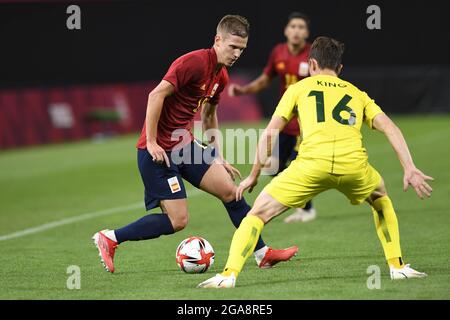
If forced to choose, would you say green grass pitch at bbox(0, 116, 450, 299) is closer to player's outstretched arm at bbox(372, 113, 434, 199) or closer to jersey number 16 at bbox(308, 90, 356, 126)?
player's outstretched arm at bbox(372, 113, 434, 199)

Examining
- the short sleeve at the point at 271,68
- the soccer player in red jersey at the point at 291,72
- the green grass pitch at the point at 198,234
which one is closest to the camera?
the green grass pitch at the point at 198,234

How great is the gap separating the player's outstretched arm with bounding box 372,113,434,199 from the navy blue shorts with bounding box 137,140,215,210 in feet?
5.69

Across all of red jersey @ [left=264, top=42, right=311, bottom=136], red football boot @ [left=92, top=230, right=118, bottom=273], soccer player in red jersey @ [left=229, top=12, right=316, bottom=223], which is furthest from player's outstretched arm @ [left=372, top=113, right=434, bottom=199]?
red jersey @ [left=264, top=42, right=311, bottom=136]

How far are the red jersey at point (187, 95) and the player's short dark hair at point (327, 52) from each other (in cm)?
108

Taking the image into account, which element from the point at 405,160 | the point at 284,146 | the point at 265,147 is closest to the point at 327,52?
the point at 265,147

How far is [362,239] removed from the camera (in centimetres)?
976

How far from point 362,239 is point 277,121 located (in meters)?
3.24


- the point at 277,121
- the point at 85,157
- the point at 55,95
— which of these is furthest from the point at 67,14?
the point at 277,121

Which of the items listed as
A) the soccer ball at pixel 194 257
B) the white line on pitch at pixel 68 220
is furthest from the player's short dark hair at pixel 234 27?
the white line on pitch at pixel 68 220

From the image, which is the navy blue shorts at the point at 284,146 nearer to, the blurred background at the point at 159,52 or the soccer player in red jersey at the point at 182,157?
the soccer player in red jersey at the point at 182,157

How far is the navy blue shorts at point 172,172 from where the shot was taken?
7.92m

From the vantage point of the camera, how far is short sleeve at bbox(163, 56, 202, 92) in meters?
7.62
